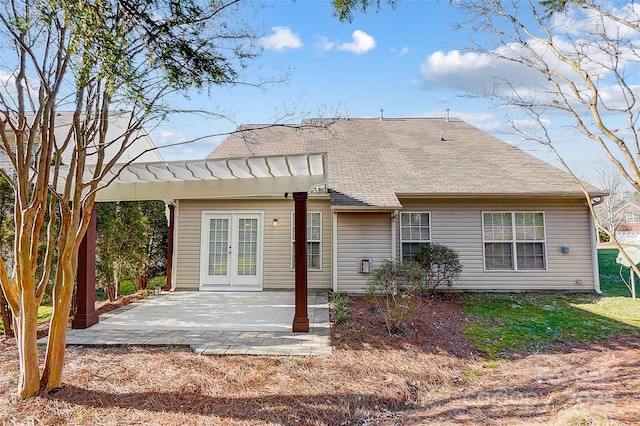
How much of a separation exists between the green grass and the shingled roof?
2.45m

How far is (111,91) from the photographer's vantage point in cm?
337

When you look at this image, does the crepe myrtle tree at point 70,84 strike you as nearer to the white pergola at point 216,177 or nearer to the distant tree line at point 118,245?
the white pergola at point 216,177

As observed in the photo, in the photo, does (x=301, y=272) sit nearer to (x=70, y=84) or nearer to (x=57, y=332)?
(x=57, y=332)

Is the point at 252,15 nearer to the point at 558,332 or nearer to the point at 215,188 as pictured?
the point at 215,188

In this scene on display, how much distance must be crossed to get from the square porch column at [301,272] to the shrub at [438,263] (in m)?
3.48

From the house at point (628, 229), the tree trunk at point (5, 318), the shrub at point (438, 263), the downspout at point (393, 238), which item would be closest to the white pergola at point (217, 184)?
the tree trunk at point (5, 318)

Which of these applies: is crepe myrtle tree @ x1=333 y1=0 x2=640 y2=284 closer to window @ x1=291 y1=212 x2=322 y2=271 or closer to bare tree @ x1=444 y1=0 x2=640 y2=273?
bare tree @ x1=444 y1=0 x2=640 y2=273

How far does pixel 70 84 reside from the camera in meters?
3.71

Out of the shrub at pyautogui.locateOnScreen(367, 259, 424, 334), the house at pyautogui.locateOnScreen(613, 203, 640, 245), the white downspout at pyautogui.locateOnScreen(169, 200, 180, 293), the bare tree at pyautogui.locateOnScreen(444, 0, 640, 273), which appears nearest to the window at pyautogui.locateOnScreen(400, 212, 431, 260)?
the shrub at pyautogui.locateOnScreen(367, 259, 424, 334)

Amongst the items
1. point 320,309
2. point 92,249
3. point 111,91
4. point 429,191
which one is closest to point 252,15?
point 111,91

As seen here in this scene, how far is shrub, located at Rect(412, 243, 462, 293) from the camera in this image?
7988mm

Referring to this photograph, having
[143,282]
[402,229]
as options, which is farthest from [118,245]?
[402,229]

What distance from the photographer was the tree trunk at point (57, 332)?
137 inches

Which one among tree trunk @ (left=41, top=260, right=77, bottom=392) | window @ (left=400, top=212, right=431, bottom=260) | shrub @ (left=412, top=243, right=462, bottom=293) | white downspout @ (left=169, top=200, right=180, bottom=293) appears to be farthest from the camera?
white downspout @ (left=169, top=200, right=180, bottom=293)
